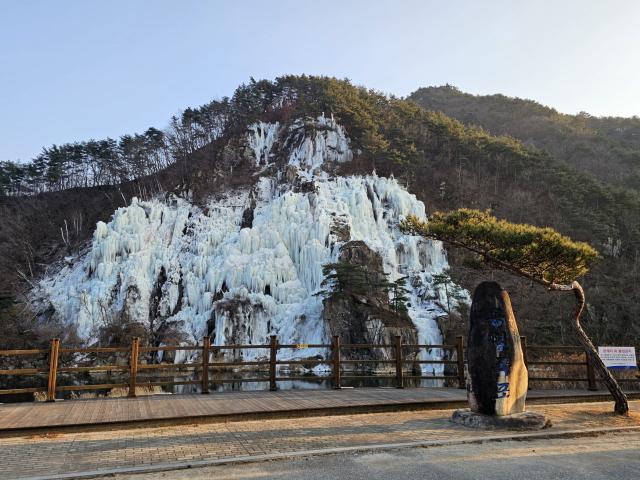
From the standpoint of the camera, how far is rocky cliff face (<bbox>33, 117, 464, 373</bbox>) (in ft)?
89.7

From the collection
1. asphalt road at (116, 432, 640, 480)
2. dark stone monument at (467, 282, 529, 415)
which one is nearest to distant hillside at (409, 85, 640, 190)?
dark stone monument at (467, 282, 529, 415)

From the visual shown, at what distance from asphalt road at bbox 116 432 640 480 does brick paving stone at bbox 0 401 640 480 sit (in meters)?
0.45

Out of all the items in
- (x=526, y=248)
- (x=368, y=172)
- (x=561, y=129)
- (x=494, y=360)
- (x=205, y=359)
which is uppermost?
(x=561, y=129)

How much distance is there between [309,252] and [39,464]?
84.6 feet

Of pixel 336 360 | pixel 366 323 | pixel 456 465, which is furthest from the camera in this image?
pixel 366 323

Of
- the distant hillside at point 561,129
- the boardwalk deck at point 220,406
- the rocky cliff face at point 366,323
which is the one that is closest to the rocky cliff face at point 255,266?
the rocky cliff face at point 366,323

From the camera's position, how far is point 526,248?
8000mm

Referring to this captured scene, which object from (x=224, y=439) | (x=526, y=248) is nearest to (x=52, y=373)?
(x=224, y=439)

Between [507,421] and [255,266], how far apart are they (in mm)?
23870

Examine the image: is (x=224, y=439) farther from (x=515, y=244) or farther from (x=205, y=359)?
(x=515, y=244)

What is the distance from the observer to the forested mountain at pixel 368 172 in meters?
30.7

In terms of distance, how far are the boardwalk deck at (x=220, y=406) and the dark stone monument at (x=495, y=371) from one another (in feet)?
6.16

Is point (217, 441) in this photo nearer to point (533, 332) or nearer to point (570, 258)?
point (570, 258)

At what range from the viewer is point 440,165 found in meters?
47.2
